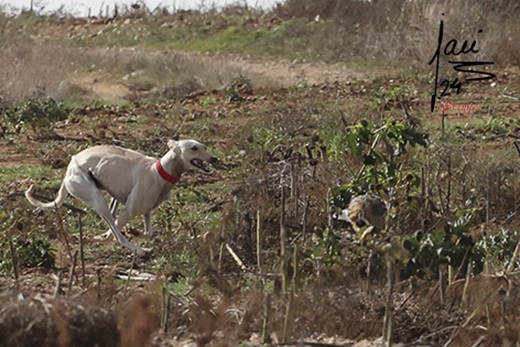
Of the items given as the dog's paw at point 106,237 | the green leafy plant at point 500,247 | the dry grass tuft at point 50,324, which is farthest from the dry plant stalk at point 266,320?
the dog's paw at point 106,237

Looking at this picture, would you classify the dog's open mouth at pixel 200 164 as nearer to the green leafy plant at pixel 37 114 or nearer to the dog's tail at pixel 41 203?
the dog's tail at pixel 41 203

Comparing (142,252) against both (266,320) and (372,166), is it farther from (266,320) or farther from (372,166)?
(266,320)

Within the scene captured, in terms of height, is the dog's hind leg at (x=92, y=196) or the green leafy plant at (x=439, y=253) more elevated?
the green leafy plant at (x=439, y=253)

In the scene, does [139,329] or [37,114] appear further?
[37,114]

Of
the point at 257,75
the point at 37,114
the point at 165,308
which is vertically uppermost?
the point at 165,308

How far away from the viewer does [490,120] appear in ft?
50.2

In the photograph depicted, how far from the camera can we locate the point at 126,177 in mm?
9648

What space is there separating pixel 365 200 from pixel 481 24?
54.6 feet

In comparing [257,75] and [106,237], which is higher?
[106,237]

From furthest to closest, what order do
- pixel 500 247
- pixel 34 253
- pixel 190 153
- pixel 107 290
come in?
pixel 190 153 → pixel 34 253 → pixel 500 247 → pixel 107 290

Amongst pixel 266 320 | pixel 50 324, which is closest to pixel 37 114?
pixel 266 320

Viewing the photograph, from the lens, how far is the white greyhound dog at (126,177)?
31.1ft

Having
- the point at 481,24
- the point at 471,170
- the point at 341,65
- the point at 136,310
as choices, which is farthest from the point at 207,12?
the point at 136,310

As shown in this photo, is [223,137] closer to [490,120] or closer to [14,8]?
[490,120]
